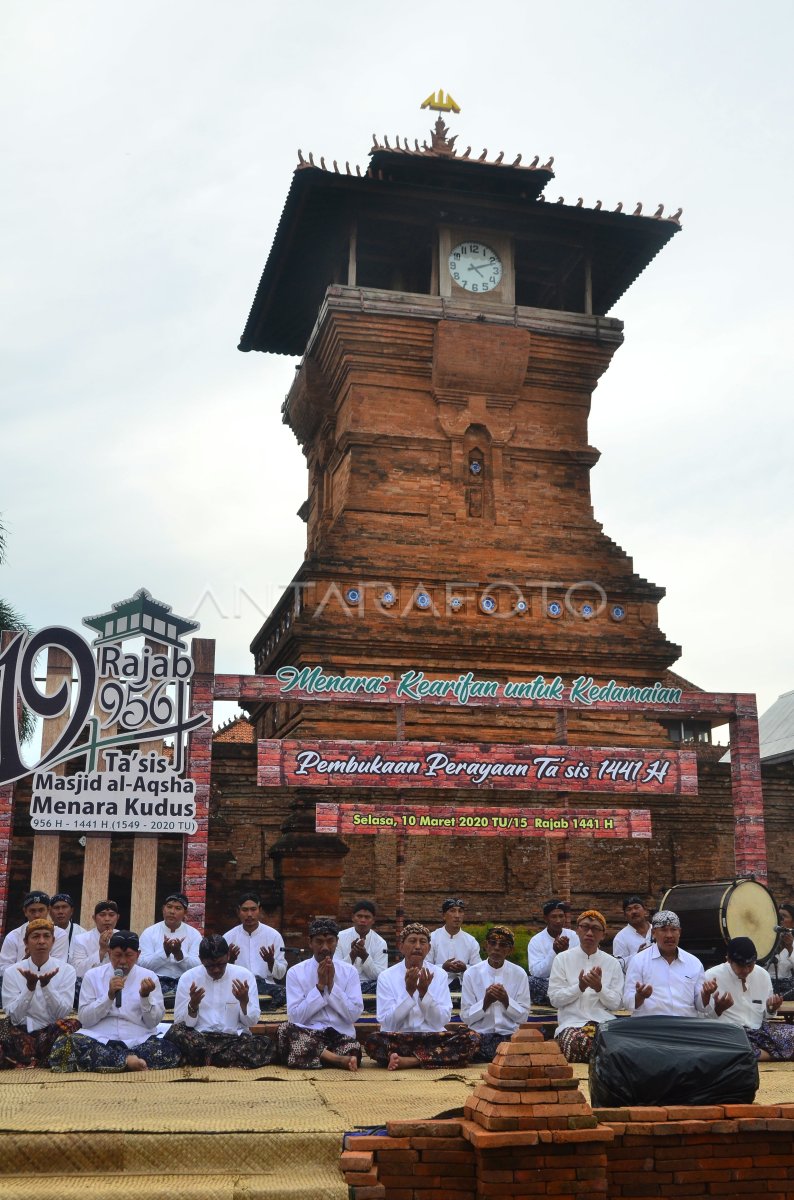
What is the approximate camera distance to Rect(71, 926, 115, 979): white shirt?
11.4m

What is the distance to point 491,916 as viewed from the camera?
1841 cm

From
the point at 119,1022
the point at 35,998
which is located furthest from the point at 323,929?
the point at 35,998

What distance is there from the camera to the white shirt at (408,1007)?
9.37m

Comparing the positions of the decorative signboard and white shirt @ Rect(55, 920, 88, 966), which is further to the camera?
the decorative signboard

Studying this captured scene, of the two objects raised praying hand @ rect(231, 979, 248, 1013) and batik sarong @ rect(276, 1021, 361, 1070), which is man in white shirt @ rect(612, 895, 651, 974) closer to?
batik sarong @ rect(276, 1021, 361, 1070)

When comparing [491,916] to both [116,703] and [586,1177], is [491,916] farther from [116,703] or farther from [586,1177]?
[586,1177]

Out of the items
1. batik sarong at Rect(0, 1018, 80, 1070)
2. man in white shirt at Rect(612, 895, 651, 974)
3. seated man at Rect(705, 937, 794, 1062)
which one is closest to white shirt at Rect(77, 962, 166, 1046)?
batik sarong at Rect(0, 1018, 80, 1070)

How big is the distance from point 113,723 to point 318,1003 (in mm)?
6314

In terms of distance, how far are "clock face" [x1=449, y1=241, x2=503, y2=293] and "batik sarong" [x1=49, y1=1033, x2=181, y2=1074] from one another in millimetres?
17487

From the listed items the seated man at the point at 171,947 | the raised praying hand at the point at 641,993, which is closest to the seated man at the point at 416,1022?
the raised praying hand at the point at 641,993

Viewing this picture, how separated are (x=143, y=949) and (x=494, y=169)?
647 inches

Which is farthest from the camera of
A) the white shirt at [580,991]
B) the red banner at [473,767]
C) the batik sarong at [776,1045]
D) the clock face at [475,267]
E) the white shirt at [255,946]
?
the clock face at [475,267]

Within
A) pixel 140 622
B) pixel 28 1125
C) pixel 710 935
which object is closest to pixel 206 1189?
pixel 28 1125

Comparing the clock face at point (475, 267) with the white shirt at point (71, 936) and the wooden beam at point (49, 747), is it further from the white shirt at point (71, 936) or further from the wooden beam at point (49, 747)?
the white shirt at point (71, 936)
